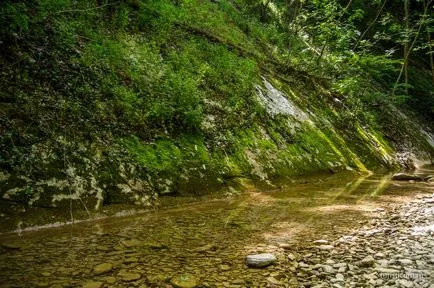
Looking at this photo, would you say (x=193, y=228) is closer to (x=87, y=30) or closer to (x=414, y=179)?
(x=87, y=30)

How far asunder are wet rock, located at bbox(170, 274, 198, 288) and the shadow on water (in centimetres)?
8

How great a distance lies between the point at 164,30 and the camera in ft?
30.3

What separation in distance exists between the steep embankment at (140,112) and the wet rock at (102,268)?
155cm

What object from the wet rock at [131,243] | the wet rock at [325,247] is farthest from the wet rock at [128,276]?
the wet rock at [325,247]

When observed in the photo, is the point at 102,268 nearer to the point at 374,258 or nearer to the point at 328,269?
the point at 328,269

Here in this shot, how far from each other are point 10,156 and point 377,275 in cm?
434

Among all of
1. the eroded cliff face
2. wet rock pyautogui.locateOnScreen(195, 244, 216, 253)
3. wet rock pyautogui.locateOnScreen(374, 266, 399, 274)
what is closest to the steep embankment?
the eroded cliff face

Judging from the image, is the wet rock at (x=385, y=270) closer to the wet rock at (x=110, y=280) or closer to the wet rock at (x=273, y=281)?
the wet rock at (x=273, y=281)

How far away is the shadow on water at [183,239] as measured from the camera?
11.0ft

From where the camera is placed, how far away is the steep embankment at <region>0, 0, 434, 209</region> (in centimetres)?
498

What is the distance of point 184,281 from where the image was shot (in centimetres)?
326

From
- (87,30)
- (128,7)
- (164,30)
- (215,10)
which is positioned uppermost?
(215,10)

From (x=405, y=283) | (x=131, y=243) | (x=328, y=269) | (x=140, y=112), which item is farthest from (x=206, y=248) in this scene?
(x=140, y=112)

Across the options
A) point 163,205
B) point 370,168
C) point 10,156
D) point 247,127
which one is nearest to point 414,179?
point 370,168
